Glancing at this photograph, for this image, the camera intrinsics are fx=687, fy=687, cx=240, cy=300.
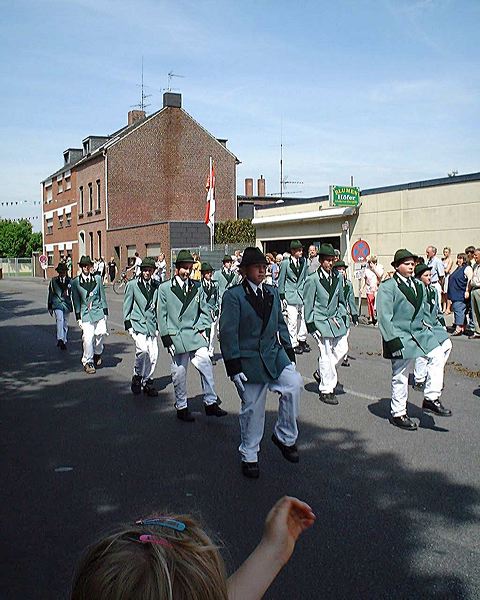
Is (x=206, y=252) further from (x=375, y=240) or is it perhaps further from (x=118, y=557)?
(x=118, y=557)

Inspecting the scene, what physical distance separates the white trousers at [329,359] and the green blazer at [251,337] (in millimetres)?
2500

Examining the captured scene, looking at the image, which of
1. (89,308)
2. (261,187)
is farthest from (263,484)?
(261,187)

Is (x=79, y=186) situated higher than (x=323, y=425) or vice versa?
(x=79, y=186)

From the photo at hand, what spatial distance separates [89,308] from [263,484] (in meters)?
6.99

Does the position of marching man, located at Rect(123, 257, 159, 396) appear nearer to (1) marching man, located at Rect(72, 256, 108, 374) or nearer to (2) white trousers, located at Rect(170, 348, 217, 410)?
(2) white trousers, located at Rect(170, 348, 217, 410)

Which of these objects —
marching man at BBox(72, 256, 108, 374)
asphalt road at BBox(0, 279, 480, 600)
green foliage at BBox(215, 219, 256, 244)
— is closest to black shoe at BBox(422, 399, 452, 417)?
asphalt road at BBox(0, 279, 480, 600)

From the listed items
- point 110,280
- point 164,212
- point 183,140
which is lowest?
point 110,280

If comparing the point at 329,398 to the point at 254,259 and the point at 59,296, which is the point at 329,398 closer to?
the point at 254,259

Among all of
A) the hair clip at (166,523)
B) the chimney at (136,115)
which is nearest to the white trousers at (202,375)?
the hair clip at (166,523)

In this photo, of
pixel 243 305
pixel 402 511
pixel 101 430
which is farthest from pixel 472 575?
pixel 101 430

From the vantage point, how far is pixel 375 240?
25969 millimetres

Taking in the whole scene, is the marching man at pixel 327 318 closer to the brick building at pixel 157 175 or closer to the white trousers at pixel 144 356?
the white trousers at pixel 144 356

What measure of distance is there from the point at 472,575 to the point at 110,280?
141ft

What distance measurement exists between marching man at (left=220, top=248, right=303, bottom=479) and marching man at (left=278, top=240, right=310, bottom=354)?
762 cm
